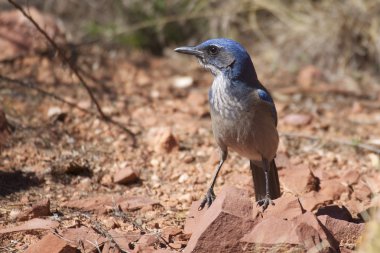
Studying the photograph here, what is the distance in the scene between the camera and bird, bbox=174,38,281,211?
4.96 metres

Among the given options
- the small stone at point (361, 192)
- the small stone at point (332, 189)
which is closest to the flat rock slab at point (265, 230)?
the small stone at point (332, 189)

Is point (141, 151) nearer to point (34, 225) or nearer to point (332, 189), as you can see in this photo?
point (332, 189)

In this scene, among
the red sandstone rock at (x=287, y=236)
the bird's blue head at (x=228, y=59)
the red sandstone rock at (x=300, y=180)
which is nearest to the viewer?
the red sandstone rock at (x=287, y=236)

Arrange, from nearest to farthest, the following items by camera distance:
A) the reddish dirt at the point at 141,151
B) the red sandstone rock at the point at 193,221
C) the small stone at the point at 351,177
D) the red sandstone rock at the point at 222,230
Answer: the red sandstone rock at the point at 222,230, the red sandstone rock at the point at 193,221, the reddish dirt at the point at 141,151, the small stone at the point at 351,177

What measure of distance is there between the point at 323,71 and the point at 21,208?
5732 millimetres

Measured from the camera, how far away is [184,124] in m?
7.17

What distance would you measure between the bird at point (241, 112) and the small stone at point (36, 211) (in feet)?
3.79

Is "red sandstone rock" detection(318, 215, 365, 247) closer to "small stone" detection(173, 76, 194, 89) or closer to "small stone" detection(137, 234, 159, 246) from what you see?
"small stone" detection(137, 234, 159, 246)

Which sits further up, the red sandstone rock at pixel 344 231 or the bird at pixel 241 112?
the bird at pixel 241 112

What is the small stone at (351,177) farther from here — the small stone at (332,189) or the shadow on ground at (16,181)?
the shadow on ground at (16,181)

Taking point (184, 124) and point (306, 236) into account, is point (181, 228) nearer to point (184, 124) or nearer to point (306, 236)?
point (306, 236)

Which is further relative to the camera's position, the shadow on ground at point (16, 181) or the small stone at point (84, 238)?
the shadow on ground at point (16, 181)

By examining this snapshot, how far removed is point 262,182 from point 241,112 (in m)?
0.66

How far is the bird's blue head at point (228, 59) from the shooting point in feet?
16.7
